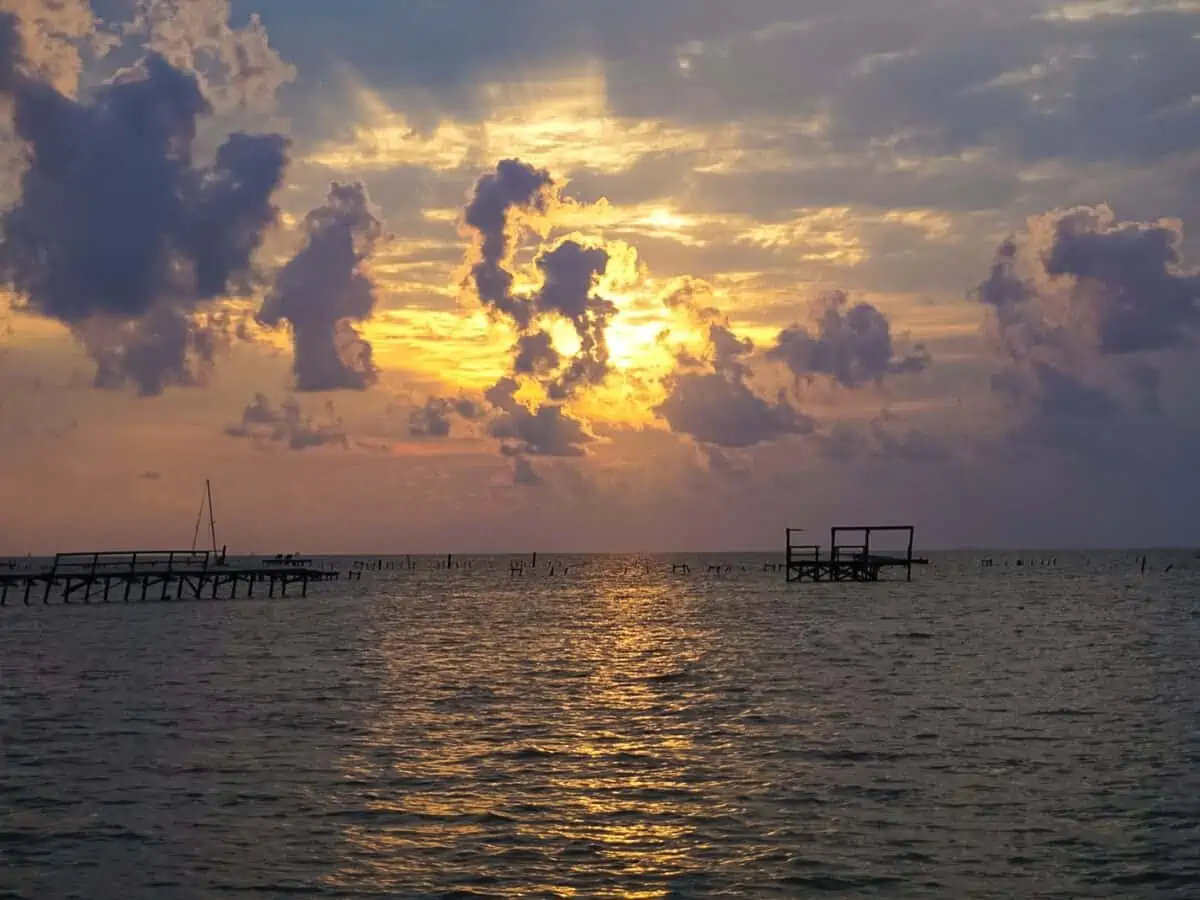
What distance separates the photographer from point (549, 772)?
24000 millimetres

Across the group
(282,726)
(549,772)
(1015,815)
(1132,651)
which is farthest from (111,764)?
(1132,651)

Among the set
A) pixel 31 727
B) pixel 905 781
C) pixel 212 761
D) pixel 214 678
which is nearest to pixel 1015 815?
pixel 905 781

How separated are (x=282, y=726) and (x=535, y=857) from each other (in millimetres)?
14018

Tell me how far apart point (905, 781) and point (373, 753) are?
11458 millimetres

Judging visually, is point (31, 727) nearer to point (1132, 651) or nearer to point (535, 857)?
point (535, 857)

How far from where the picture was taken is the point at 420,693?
37.0 meters

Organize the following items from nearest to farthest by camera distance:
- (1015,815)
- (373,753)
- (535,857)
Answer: (535,857), (1015,815), (373,753)

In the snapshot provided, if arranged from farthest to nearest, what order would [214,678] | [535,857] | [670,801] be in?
[214,678] < [670,801] < [535,857]

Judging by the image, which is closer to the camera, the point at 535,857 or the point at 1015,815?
the point at 535,857

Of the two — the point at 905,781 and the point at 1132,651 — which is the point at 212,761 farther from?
the point at 1132,651

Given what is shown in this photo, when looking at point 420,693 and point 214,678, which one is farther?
point 214,678

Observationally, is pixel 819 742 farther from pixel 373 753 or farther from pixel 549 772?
pixel 373 753

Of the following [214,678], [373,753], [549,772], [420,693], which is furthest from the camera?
[214,678]

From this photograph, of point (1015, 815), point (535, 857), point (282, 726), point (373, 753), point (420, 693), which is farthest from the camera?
point (420, 693)
